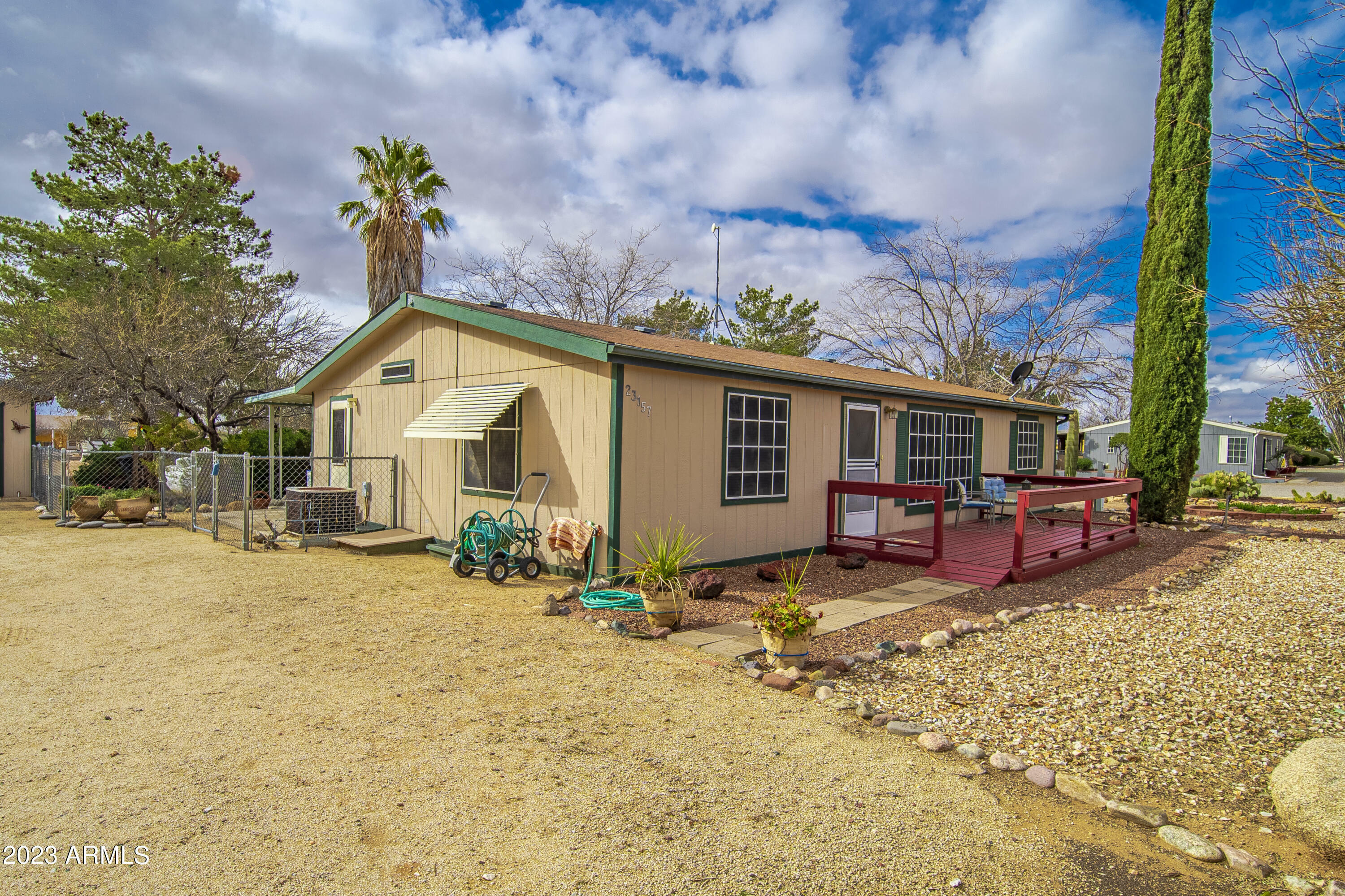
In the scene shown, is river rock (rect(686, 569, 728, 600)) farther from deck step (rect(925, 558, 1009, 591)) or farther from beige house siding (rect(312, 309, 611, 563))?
deck step (rect(925, 558, 1009, 591))

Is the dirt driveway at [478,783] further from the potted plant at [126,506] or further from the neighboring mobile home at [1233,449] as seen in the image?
the neighboring mobile home at [1233,449]

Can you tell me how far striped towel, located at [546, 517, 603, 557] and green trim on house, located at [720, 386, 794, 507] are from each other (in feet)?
5.41

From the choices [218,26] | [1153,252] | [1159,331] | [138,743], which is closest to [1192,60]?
[1153,252]

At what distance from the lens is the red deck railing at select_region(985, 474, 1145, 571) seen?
24.8 ft

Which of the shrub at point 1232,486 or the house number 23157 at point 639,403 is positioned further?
the shrub at point 1232,486

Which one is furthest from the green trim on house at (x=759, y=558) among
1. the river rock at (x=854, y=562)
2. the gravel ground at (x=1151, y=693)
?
the gravel ground at (x=1151, y=693)

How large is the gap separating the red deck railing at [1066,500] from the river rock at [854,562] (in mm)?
1687

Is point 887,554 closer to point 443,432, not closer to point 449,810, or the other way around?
point 443,432

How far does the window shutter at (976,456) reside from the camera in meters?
12.2

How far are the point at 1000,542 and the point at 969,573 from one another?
235 centimetres

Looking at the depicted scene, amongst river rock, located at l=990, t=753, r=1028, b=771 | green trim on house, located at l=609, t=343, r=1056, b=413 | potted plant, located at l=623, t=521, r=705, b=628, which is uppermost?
green trim on house, located at l=609, t=343, r=1056, b=413

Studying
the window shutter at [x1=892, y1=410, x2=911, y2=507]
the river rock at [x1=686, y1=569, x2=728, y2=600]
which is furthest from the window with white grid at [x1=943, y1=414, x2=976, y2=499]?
the river rock at [x1=686, y1=569, x2=728, y2=600]

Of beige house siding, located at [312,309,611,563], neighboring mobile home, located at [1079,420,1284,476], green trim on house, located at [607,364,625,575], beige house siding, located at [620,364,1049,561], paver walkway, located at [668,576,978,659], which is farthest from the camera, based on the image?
neighboring mobile home, located at [1079,420,1284,476]

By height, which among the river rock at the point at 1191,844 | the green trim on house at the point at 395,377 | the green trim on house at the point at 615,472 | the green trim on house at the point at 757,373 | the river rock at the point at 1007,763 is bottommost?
the river rock at the point at 1007,763
